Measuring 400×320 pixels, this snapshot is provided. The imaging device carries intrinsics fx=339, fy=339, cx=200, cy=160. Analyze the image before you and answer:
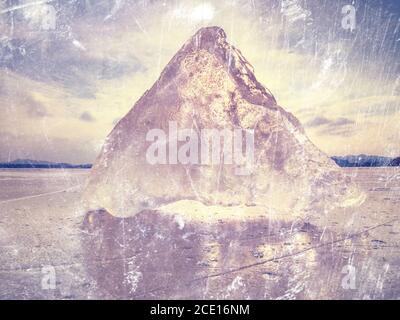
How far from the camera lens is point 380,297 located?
3.07 m

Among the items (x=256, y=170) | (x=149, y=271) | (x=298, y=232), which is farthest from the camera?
(x=256, y=170)

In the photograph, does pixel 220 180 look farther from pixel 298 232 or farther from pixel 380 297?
pixel 380 297

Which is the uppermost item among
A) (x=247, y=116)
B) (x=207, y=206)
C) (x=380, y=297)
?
(x=247, y=116)

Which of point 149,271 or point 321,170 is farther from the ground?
point 321,170

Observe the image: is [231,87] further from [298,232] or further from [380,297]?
[380,297]

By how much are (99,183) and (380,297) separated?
4211 mm

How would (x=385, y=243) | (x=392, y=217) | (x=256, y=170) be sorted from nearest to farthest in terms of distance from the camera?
1. (x=385, y=243)
2. (x=256, y=170)
3. (x=392, y=217)

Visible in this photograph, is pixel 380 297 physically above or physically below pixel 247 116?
below

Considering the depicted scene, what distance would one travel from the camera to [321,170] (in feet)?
18.6

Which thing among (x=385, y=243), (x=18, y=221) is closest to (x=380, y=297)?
(x=385, y=243)

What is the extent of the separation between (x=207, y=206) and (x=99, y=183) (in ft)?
6.06

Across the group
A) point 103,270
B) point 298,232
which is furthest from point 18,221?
point 298,232

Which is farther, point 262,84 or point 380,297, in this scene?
point 262,84

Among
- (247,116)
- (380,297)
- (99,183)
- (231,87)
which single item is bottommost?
(380,297)
